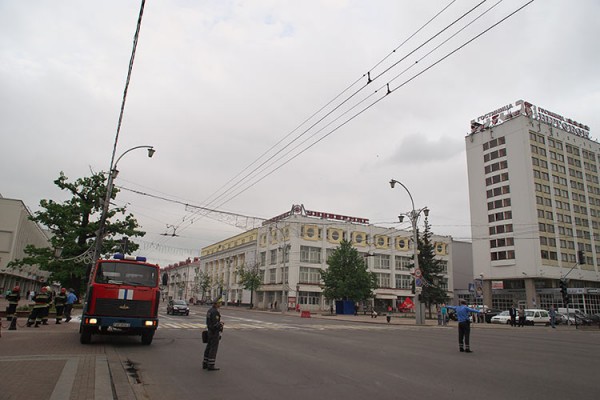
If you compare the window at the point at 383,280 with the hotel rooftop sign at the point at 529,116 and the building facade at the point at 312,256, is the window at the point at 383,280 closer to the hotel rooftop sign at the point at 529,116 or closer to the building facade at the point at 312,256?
the building facade at the point at 312,256

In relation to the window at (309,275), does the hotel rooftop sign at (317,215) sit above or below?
above

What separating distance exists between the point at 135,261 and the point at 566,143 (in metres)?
78.4

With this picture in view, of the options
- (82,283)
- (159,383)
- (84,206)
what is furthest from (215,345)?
(82,283)

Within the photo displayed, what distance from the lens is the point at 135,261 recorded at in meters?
13.7

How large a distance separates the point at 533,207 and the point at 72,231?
62.2 meters

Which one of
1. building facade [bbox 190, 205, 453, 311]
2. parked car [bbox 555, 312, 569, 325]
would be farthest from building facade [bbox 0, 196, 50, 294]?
parked car [bbox 555, 312, 569, 325]

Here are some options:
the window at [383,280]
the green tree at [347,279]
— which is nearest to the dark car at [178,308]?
the green tree at [347,279]

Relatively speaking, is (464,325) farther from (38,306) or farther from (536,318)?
(536,318)

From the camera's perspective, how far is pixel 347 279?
178 ft

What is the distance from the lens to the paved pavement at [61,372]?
648 cm

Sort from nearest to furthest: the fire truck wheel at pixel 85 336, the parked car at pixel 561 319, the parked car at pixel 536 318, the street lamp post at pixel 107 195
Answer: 1. the fire truck wheel at pixel 85 336
2. the street lamp post at pixel 107 195
3. the parked car at pixel 536 318
4. the parked car at pixel 561 319

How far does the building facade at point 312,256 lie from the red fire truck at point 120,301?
167ft

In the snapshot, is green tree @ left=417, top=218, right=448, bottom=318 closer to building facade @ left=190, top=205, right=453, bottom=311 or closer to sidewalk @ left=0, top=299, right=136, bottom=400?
building facade @ left=190, top=205, right=453, bottom=311

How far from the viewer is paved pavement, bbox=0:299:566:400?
648 cm
